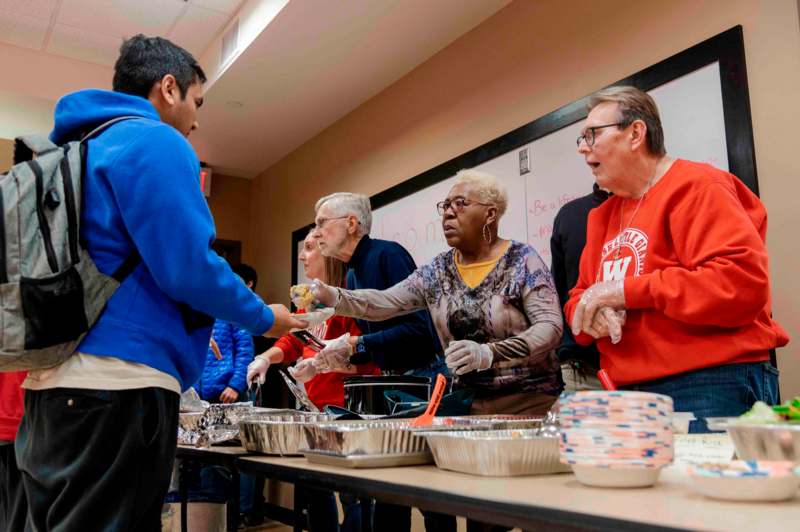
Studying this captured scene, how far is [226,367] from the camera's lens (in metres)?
3.72

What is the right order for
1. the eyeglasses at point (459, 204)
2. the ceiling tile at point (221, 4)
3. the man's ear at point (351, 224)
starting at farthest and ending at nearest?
the ceiling tile at point (221, 4) → the man's ear at point (351, 224) → the eyeglasses at point (459, 204)

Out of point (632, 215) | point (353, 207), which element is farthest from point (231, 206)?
point (632, 215)

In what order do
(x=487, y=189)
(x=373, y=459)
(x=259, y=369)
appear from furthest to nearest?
(x=259, y=369)
(x=487, y=189)
(x=373, y=459)

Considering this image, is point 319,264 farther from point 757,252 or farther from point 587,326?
point 757,252

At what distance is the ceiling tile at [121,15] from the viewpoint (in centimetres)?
382

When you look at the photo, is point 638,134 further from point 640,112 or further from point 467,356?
point 467,356

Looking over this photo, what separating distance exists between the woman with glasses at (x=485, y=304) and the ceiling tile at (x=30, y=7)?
290 centimetres

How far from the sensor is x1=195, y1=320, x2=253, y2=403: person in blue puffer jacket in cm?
363

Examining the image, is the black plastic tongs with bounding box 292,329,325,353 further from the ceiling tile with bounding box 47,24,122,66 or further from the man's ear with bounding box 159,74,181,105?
the ceiling tile with bounding box 47,24,122,66

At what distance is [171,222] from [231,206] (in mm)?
4955

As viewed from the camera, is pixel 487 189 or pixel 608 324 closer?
pixel 608 324

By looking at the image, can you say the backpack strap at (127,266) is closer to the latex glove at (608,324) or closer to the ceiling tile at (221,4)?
the latex glove at (608,324)

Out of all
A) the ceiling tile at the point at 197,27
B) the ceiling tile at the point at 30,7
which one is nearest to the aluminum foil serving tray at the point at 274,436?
the ceiling tile at the point at 197,27

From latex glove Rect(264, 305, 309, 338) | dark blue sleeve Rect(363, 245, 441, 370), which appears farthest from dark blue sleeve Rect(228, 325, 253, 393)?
latex glove Rect(264, 305, 309, 338)
